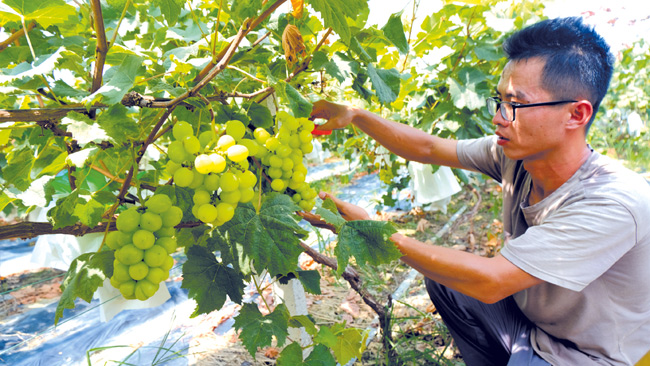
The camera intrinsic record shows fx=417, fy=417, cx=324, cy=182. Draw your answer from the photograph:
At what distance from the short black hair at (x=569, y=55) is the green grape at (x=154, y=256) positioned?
1443mm

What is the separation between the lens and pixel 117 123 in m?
0.97

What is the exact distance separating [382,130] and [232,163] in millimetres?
1357

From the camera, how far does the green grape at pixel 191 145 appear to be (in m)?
0.95

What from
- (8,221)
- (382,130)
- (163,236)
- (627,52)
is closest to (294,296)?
(382,130)

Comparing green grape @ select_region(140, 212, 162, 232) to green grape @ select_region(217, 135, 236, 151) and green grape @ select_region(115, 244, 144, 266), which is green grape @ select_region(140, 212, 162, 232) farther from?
green grape @ select_region(217, 135, 236, 151)

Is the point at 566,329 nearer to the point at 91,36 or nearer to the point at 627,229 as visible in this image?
the point at 627,229

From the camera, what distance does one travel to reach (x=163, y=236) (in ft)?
3.17

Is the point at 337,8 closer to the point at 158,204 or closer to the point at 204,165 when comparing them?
the point at 204,165

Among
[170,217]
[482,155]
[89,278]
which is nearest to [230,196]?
[170,217]

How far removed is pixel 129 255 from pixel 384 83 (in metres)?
1.03

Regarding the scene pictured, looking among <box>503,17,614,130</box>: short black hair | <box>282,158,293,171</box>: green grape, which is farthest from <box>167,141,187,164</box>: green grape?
<box>503,17,614,130</box>: short black hair

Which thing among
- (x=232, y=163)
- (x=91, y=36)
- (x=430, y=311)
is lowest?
(x=430, y=311)

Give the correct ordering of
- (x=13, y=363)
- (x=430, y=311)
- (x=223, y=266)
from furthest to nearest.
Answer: (x=430, y=311) → (x=13, y=363) → (x=223, y=266)

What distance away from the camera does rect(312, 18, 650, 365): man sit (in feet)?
4.87
